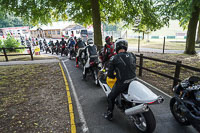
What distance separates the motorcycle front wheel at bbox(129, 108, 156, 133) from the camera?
3.00 m

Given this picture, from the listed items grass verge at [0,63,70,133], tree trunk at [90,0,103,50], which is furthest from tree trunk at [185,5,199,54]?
grass verge at [0,63,70,133]

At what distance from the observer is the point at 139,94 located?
2971mm

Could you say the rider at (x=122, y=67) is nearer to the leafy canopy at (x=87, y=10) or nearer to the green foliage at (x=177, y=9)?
the leafy canopy at (x=87, y=10)

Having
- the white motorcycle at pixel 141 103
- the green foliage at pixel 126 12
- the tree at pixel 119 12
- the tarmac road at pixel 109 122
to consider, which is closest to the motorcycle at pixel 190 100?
the tarmac road at pixel 109 122

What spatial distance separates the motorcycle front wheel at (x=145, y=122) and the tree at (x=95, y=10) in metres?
9.93

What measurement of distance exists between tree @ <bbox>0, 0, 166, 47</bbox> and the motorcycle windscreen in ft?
32.5

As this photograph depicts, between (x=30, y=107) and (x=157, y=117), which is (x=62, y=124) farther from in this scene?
(x=157, y=117)

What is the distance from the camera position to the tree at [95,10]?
447 inches

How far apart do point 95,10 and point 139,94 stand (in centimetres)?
1080

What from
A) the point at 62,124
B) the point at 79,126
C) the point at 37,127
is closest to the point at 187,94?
the point at 79,126

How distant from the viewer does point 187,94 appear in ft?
10.4

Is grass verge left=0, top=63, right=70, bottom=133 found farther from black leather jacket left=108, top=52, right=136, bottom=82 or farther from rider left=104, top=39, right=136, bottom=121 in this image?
black leather jacket left=108, top=52, right=136, bottom=82

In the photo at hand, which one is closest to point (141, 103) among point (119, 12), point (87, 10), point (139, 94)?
point (139, 94)

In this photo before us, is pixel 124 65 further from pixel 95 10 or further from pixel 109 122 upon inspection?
pixel 95 10
